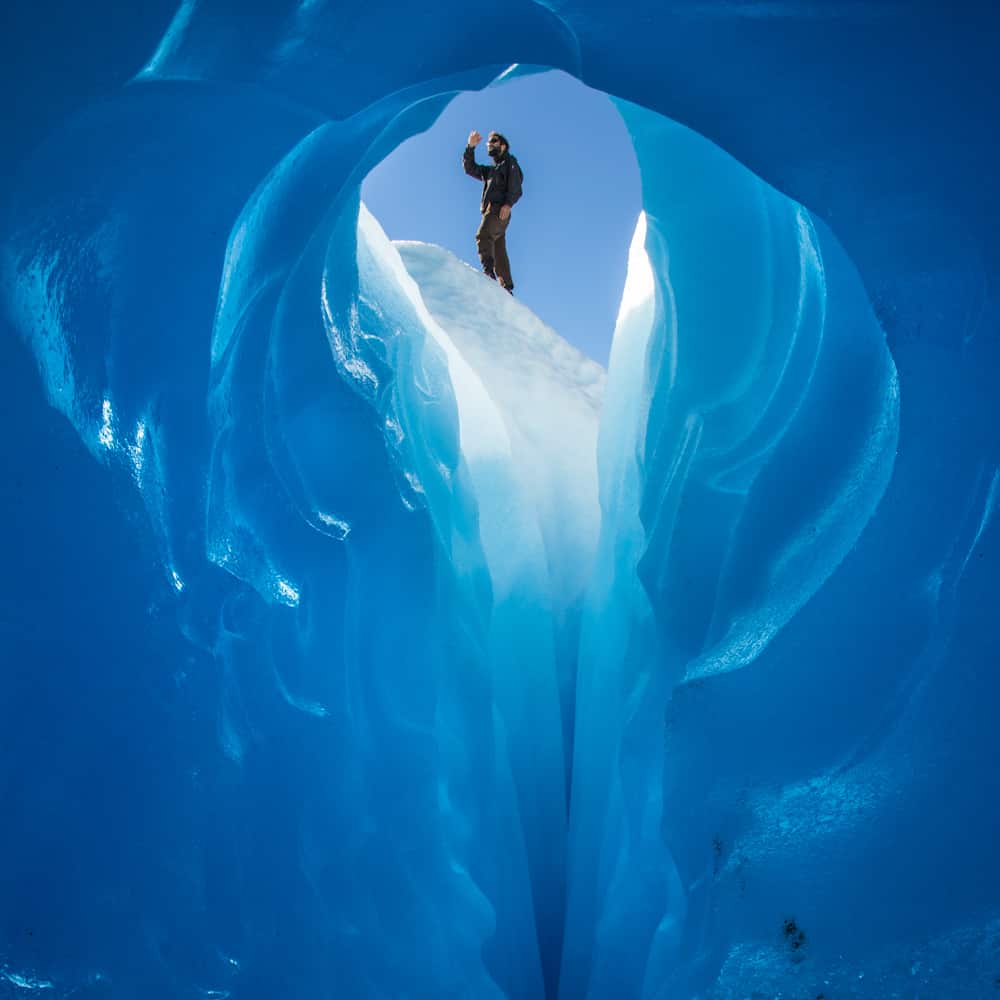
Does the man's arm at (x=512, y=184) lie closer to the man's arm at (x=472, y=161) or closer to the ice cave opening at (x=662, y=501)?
the man's arm at (x=472, y=161)

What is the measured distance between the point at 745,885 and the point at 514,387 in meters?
2.28

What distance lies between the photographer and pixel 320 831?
6.07ft

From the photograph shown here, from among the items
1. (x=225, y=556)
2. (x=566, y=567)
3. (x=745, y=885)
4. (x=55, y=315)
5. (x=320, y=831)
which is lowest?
(x=566, y=567)

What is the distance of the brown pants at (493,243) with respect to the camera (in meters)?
4.38

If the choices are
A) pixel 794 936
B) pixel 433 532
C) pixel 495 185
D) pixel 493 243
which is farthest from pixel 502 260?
pixel 794 936

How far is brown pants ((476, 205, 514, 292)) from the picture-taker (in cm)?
438

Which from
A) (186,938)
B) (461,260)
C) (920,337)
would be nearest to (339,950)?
(186,938)

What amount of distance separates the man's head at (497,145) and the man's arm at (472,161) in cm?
8

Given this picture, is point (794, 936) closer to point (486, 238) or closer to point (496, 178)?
point (486, 238)

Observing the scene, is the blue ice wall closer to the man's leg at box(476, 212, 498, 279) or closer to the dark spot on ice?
the dark spot on ice

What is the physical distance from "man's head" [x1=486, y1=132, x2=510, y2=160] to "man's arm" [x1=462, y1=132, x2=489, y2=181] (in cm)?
8

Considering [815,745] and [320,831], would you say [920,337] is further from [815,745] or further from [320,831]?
[320,831]

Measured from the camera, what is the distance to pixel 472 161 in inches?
Result: 170

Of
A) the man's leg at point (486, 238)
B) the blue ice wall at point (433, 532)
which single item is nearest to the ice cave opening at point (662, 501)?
the blue ice wall at point (433, 532)
